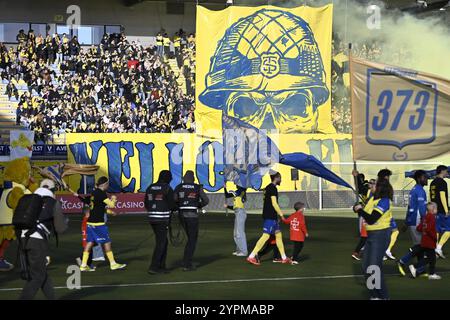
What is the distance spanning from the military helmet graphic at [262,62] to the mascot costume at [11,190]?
27.7 m

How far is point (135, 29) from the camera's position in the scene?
57.5 metres

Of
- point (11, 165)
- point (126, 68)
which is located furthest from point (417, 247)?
point (126, 68)

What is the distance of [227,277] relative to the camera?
18.4 meters

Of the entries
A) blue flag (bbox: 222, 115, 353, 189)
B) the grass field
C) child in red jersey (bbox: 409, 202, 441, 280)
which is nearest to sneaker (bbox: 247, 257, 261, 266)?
the grass field

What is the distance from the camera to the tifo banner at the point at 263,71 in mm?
46500

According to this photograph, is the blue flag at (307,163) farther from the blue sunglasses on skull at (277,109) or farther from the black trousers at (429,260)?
the blue sunglasses on skull at (277,109)

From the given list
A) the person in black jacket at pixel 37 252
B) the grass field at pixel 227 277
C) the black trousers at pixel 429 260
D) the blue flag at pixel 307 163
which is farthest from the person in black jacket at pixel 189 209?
the person in black jacket at pixel 37 252

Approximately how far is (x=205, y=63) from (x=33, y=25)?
46.0 ft

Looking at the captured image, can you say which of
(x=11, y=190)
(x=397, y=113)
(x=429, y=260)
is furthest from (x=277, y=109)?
(x=397, y=113)

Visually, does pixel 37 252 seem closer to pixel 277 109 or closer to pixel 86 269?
pixel 86 269

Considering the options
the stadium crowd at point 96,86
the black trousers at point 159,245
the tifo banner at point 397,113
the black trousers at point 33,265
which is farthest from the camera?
the stadium crowd at point 96,86

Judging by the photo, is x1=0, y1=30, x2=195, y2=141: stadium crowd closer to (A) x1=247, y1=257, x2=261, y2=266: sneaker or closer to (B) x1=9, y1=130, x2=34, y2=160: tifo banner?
(B) x1=9, y1=130, x2=34, y2=160: tifo banner

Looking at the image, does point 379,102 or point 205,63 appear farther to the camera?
point 205,63
